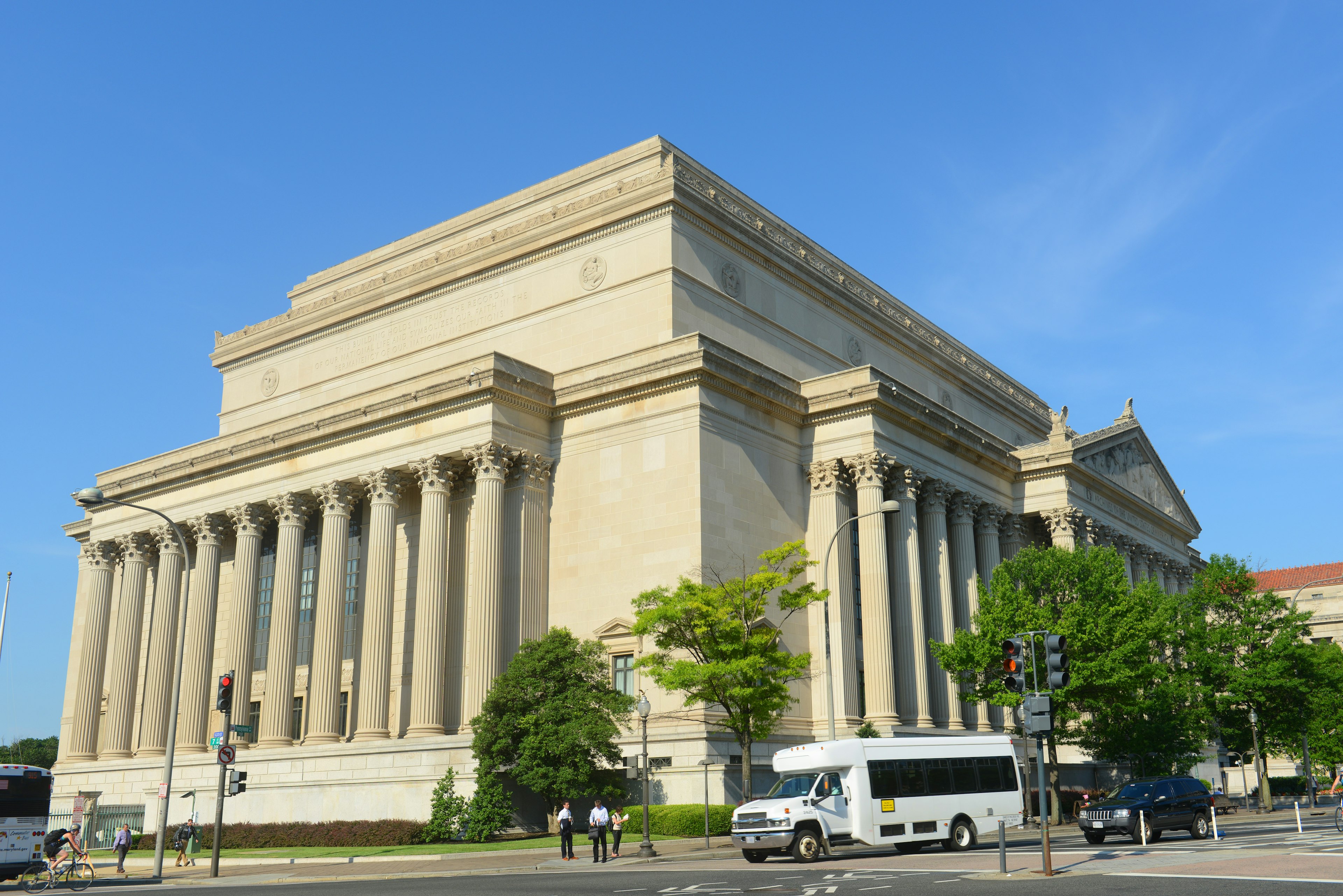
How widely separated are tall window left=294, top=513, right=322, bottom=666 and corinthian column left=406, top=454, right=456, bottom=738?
8.10 metres

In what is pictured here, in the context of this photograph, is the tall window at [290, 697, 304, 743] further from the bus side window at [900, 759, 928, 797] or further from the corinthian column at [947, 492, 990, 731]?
the bus side window at [900, 759, 928, 797]

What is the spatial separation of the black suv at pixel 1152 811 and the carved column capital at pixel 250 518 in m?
39.9

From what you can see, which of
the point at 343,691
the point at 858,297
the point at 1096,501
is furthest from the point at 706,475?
the point at 1096,501

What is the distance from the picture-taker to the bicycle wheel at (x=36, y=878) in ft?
93.6

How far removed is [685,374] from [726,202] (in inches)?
693

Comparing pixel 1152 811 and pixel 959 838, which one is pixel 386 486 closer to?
pixel 959 838

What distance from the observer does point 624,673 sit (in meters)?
45.7

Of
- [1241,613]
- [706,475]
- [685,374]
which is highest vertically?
[685,374]

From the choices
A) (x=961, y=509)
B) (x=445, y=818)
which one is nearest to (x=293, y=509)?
(x=445, y=818)

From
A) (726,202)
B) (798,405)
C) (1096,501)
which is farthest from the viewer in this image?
(1096,501)

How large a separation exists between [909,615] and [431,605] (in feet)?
68.4

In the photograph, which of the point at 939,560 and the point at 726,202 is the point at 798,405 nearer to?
the point at 939,560

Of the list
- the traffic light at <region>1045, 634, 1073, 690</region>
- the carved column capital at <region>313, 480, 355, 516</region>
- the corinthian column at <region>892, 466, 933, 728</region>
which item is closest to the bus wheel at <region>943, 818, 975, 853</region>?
the traffic light at <region>1045, 634, 1073, 690</region>

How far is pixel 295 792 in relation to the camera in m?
46.1
